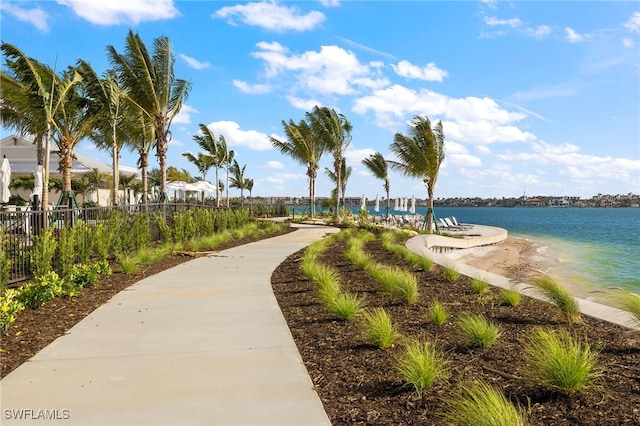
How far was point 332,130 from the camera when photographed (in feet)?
106

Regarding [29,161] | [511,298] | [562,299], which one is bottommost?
[511,298]

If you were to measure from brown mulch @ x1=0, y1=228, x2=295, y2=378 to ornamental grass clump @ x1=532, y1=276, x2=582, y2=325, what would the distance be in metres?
5.96

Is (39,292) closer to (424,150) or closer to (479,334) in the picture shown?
(479,334)

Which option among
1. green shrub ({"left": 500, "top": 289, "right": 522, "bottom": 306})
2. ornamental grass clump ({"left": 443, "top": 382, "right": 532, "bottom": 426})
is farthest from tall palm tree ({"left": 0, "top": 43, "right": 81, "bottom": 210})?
ornamental grass clump ({"left": 443, "top": 382, "right": 532, "bottom": 426})

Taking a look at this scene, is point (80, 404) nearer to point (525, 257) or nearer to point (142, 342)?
point (142, 342)

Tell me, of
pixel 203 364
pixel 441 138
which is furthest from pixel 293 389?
pixel 441 138

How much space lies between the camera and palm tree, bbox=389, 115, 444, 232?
86.4ft

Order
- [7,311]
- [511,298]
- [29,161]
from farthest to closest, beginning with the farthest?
[29,161] < [511,298] < [7,311]

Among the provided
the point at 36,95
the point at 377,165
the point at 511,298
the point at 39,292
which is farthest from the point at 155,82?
the point at 377,165

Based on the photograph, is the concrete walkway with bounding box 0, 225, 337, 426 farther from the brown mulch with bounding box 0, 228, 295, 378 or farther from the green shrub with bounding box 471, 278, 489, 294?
the green shrub with bounding box 471, 278, 489, 294

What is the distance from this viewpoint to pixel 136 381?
3.95 meters

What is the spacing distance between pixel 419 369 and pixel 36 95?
13.6m

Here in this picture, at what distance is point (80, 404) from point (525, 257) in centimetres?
2191

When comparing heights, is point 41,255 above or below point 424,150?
below
